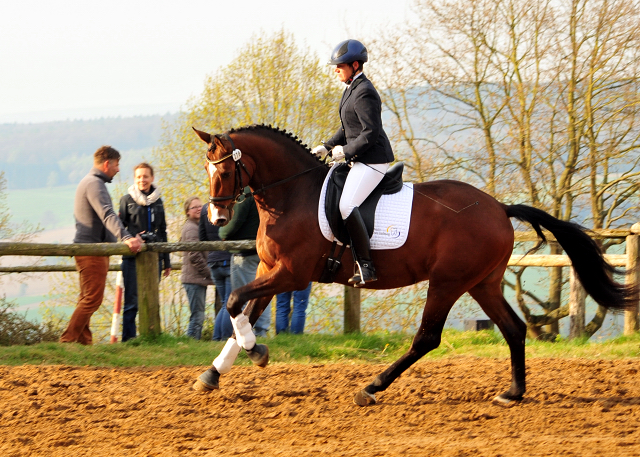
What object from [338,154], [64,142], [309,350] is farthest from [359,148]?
[64,142]

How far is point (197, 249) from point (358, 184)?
11.3 feet

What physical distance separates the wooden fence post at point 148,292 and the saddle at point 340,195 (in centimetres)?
332

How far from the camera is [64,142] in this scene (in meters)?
56.3

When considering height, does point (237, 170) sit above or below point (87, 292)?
above

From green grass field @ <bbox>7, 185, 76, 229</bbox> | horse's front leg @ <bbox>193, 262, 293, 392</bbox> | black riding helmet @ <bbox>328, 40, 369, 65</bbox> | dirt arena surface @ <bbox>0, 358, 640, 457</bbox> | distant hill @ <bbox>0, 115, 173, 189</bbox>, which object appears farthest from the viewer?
distant hill @ <bbox>0, 115, 173, 189</bbox>

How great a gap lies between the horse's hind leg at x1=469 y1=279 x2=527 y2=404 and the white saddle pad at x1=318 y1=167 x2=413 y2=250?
89cm

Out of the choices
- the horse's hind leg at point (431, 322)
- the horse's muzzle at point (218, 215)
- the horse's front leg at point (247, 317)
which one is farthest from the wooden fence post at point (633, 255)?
the horse's muzzle at point (218, 215)

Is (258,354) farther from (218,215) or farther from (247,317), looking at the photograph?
(218,215)

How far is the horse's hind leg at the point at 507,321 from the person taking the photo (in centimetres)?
556

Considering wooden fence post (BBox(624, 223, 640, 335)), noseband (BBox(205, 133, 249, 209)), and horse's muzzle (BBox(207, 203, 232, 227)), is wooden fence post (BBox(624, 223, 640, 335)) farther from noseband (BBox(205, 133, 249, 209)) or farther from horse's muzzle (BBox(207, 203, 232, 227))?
horse's muzzle (BBox(207, 203, 232, 227))

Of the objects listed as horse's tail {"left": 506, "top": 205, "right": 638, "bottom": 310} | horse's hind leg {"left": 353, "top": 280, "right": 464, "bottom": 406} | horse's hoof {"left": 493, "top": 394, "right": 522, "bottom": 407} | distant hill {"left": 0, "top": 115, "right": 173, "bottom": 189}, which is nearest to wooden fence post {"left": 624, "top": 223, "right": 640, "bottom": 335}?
horse's tail {"left": 506, "top": 205, "right": 638, "bottom": 310}

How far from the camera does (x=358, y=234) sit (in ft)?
17.5

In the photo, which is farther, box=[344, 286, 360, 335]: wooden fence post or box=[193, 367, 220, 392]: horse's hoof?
box=[344, 286, 360, 335]: wooden fence post

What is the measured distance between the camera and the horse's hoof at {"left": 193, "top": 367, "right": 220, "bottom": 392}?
5523 millimetres
